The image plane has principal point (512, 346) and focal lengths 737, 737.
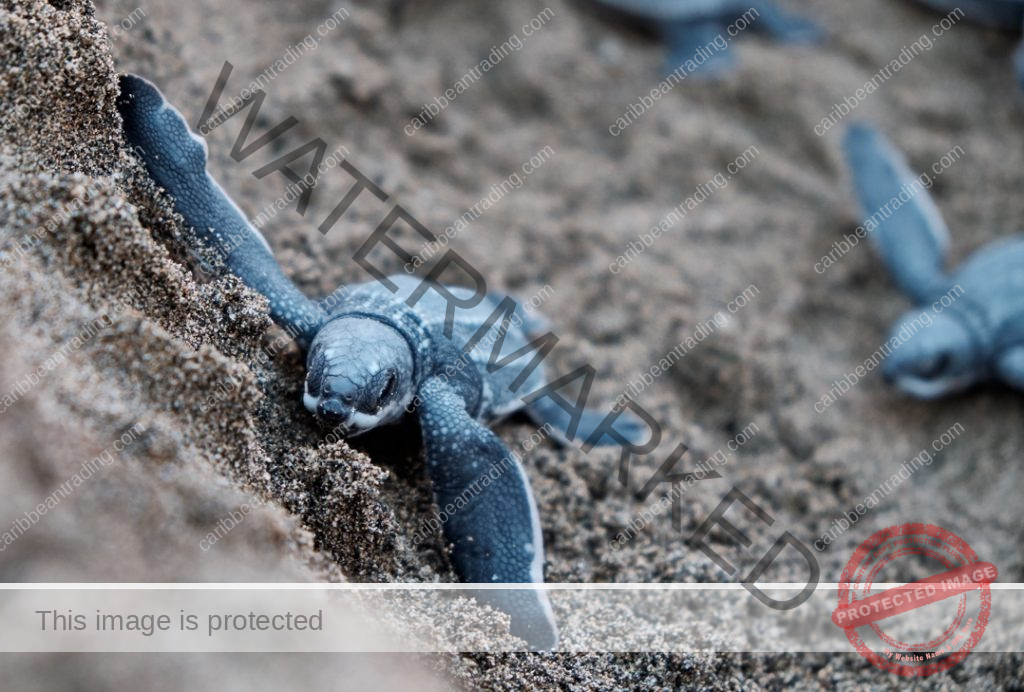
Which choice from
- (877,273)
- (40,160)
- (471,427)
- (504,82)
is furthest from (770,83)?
(40,160)

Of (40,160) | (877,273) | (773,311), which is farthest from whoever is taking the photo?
(877,273)

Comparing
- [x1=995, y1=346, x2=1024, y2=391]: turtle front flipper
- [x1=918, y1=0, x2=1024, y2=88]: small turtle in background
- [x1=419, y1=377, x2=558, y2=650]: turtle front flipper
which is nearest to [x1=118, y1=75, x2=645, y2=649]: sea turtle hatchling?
[x1=419, y1=377, x2=558, y2=650]: turtle front flipper

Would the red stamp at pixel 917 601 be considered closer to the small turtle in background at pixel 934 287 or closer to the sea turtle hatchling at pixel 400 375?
the small turtle in background at pixel 934 287

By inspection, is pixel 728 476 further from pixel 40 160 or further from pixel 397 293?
pixel 40 160

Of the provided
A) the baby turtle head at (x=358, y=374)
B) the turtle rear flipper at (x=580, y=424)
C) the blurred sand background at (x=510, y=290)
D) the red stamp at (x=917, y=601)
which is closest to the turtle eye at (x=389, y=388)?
the baby turtle head at (x=358, y=374)

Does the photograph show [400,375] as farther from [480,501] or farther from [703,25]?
[703,25]

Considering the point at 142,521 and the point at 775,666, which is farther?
the point at 775,666
